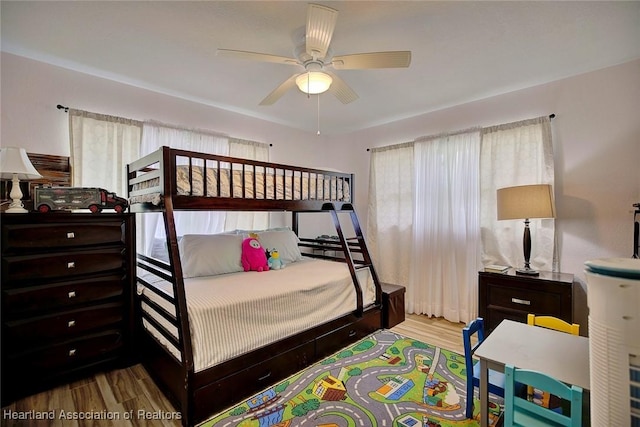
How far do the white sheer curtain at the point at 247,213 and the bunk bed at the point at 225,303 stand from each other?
64cm

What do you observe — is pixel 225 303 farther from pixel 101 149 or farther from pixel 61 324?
pixel 101 149

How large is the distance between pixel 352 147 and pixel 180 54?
8.68ft

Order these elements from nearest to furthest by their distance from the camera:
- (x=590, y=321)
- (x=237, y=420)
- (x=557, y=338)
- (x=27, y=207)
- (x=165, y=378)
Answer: (x=590, y=321), (x=557, y=338), (x=237, y=420), (x=165, y=378), (x=27, y=207)

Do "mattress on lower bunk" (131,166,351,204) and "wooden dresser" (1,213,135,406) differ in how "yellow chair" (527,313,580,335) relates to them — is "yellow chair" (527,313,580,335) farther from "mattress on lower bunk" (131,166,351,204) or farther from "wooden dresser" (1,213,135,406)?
"wooden dresser" (1,213,135,406)

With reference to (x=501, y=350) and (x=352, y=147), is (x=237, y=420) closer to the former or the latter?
(x=501, y=350)

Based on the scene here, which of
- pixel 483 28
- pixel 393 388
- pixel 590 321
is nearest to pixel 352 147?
pixel 483 28

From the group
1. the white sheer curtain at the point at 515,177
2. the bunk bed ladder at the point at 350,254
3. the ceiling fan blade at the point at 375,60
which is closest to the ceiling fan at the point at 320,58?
the ceiling fan blade at the point at 375,60

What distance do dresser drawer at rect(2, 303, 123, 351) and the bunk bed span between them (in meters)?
0.21

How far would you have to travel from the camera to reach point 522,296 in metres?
2.46

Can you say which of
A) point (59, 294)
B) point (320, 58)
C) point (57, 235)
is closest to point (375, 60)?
point (320, 58)

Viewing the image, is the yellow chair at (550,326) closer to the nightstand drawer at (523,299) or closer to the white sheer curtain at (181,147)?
the nightstand drawer at (523,299)

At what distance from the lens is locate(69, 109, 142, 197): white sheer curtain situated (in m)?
2.45

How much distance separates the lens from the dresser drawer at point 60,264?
185cm

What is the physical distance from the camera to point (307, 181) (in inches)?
106
